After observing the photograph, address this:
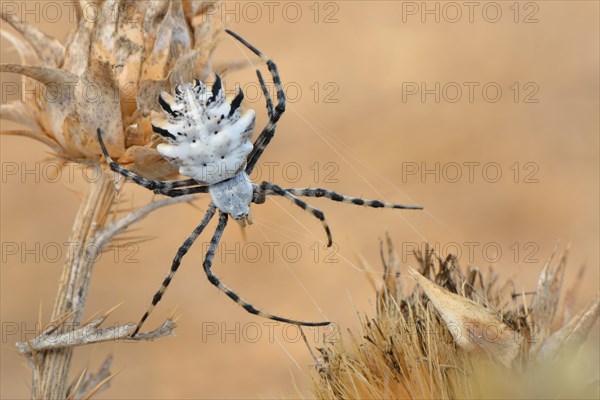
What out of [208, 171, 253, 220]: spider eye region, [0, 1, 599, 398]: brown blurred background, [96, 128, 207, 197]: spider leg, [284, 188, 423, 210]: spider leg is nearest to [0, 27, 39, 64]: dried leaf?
[96, 128, 207, 197]: spider leg

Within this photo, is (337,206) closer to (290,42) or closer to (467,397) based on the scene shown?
(290,42)

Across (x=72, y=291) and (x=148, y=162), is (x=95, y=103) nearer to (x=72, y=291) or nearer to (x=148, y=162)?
(x=148, y=162)

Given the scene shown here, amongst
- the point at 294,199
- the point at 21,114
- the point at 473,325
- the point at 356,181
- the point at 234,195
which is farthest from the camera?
the point at 356,181

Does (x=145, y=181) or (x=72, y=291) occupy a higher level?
(x=145, y=181)

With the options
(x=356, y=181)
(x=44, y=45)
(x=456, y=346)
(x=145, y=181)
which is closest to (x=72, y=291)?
(x=145, y=181)

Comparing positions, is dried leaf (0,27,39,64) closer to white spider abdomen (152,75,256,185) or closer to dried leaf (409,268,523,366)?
white spider abdomen (152,75,256,185)

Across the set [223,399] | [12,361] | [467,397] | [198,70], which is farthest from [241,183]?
[12,361]

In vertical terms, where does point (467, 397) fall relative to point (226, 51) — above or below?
below

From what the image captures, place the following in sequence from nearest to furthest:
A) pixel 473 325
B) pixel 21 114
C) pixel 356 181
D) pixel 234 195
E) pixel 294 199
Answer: pixel 473 325 → pixel 21 114 → pixel 234 195 → pixel 294 199 → pixel 356 181
